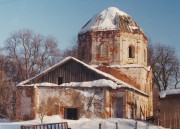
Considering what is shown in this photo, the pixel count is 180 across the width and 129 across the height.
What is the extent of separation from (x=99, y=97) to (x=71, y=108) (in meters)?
2.07

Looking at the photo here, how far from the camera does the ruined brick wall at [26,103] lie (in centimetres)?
2608

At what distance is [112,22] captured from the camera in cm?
3091

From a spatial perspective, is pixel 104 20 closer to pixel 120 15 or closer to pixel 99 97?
pixel 120 15

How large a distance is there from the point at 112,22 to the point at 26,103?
9477 mm

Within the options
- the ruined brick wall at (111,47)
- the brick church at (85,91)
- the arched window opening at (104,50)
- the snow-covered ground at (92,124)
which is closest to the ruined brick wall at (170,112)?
the snow-covered ground at (92,124)

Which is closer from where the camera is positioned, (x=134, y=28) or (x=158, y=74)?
(x=134, y=28)

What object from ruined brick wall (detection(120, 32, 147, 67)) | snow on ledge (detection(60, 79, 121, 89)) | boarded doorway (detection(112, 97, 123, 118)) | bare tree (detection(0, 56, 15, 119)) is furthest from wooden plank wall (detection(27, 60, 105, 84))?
bare tree (detection(0, 56, 15, 119))

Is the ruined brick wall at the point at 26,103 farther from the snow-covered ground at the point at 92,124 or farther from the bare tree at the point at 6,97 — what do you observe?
the bare tree at the point at 6,97

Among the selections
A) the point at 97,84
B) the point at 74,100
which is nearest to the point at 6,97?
the point at 74,100

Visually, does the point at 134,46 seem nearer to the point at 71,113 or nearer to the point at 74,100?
the point at 74,100

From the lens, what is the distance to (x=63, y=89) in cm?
2639

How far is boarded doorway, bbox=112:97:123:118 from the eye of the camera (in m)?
26.0

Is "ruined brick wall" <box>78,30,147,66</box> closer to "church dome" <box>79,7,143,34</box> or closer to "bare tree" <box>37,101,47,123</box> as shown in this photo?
"church dome" <box>79,7,143,34</box>

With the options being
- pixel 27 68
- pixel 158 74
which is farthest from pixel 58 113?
pixel 158 74
